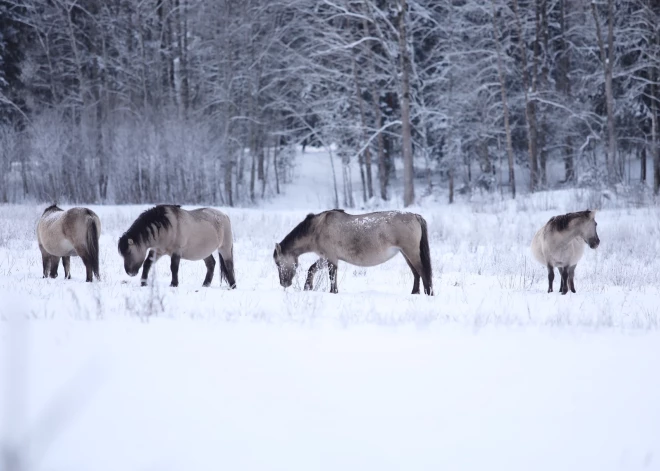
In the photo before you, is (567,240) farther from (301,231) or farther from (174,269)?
(174,269)

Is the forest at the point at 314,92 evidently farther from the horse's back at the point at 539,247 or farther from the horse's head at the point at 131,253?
the horse's head at the point at 131,253

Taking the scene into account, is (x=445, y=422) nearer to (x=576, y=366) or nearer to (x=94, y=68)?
(x=576, y=366)

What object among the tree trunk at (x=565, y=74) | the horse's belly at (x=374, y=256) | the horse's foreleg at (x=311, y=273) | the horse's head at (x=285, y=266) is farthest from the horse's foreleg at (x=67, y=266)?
the tree trunk at (x=565, y=74)

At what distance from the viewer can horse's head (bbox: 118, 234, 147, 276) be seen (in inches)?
324

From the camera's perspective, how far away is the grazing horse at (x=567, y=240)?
8.66 metres

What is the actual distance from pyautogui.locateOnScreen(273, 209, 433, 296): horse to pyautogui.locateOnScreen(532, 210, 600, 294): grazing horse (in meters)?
1.70

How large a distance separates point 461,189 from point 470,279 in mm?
23104

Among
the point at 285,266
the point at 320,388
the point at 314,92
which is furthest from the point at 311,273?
the point at 314,92

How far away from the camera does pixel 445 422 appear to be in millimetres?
3332

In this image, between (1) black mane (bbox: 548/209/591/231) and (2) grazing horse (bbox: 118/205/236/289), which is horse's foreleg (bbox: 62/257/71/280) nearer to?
(2) grazing horse (bbox: 118/205/236/289)

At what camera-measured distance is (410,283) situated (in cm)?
1005

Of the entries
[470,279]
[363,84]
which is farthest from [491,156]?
[470,279]

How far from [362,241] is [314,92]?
26.3 meters

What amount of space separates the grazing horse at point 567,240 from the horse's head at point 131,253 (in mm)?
5474
